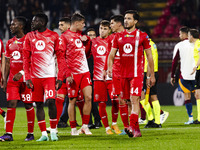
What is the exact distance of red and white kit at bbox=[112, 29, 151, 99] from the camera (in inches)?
323

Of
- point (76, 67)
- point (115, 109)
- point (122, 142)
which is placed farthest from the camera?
point (115, 109)

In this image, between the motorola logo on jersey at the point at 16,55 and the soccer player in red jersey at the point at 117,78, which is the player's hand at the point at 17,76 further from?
the soccer player in red jersey at the point at 117,78

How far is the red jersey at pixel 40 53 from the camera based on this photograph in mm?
7754

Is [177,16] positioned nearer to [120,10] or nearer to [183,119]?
[120,10]

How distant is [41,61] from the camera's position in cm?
777

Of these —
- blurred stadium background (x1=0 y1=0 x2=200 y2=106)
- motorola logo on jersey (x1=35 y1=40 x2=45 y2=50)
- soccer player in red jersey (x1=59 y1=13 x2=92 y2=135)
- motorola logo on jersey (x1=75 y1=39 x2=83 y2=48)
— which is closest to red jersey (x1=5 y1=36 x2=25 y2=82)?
motorola logo on jersey (x1=35 y1=40 x2=45 y2=50)

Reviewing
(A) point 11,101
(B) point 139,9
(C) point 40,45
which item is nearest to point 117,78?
A: (C) point 40,45

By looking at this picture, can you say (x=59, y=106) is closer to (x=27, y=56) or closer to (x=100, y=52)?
(x=100, y=52)

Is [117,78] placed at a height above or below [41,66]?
below

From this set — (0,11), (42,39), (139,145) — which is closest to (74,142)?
(139,145)

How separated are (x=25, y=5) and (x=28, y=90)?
15373mm

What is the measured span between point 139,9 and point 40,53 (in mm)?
17647

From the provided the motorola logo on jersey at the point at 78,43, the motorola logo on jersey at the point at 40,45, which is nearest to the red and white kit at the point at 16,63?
the motorola logo on jersey at the point at 40,45

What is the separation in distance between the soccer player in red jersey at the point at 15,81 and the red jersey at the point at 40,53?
1.13 feet
